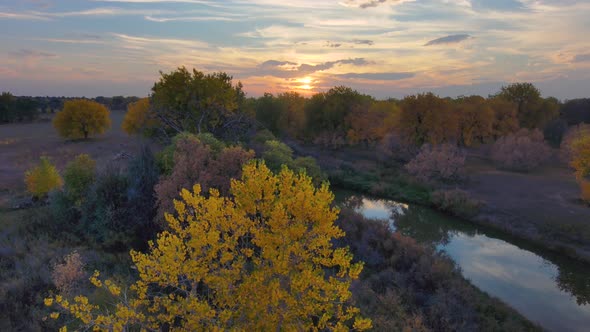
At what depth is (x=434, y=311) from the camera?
17984mm

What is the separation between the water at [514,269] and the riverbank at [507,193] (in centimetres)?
185

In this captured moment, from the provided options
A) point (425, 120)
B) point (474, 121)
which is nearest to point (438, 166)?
point (425, 120)

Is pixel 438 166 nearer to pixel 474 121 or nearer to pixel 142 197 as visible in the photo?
pixel 474 121

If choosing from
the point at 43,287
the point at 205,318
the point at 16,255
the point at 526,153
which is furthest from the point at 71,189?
the point at 526,153

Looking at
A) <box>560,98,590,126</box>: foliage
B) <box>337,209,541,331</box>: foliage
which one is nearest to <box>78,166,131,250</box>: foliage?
<box>337,209,541,331</box>: foliage

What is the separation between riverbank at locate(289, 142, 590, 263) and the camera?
30.0 metres

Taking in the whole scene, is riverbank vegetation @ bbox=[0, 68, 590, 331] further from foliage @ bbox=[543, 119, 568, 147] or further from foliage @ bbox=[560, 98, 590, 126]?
foliage @ bbox=[560, 98, 590, 126]

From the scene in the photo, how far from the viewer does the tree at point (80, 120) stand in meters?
72.4

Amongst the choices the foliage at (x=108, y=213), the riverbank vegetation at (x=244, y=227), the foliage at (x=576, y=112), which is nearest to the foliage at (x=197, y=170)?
the riverbank vegetation at (x=244, y=227)

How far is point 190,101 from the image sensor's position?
126 ft

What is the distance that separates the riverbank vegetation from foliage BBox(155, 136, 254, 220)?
0.27 ft

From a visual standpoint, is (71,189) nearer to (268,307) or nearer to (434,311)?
(268,307)

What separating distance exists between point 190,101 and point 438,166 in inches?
1190

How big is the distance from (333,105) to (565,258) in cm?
4526
